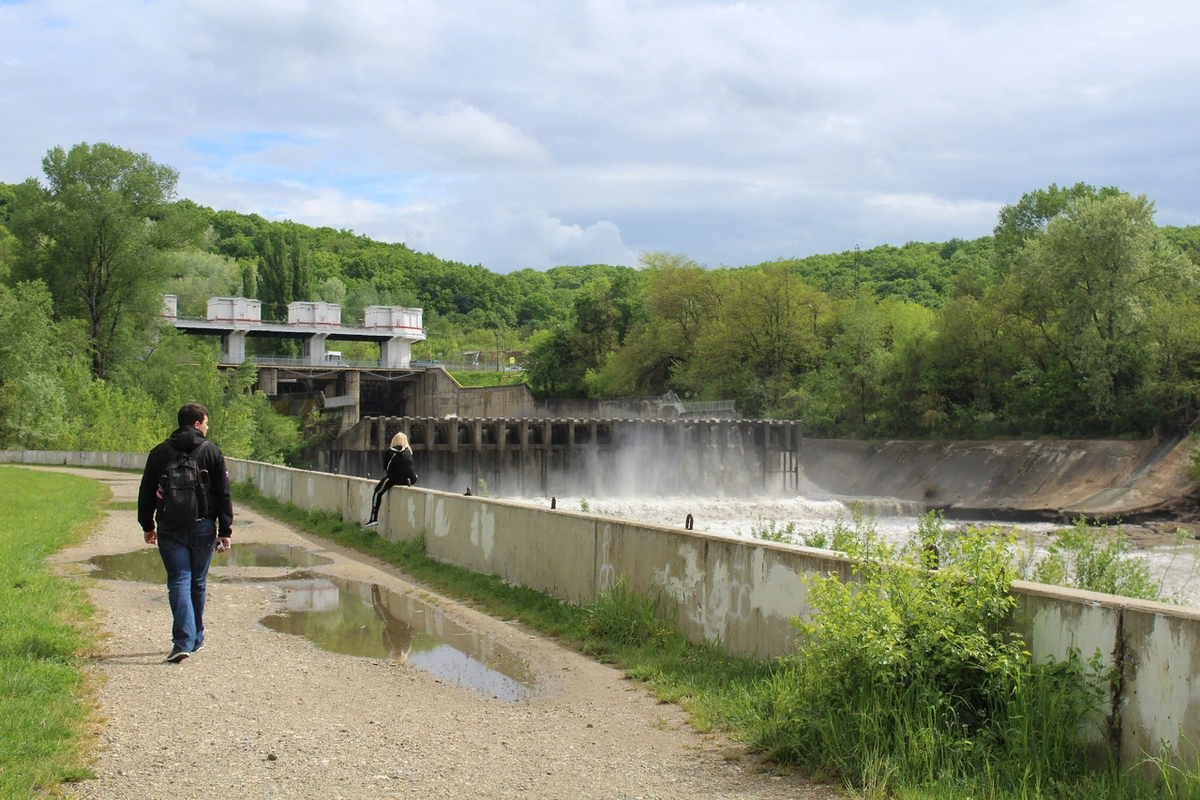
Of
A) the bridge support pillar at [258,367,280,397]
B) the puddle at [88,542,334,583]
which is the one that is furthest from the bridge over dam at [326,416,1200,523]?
the puddle at [88,542,334,583]

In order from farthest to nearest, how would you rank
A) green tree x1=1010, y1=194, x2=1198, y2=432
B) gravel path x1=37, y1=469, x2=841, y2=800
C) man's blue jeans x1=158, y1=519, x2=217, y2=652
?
green tree x1=1010, y1=194, x2=1198, y2=432 → man's blue jeans x1=158, y1=519, x2=217, y2=652 → gravel path x1=37, y1=469, x2=841, y2=800

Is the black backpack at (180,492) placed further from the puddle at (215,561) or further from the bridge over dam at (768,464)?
the bridge over dam at (768,464)

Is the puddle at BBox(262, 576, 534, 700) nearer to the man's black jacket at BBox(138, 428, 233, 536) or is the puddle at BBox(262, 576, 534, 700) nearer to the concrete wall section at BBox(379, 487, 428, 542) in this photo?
the man's black jacket at BBox(138, 428, 233, 536)

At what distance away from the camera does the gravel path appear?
217 inches

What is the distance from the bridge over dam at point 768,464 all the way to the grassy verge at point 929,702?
1557 inches

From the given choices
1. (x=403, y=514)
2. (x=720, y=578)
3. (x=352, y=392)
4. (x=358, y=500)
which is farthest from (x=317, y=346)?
(x=720, y=578)

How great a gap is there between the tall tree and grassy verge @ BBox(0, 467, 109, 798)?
171 feet

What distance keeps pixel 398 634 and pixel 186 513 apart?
2.71m

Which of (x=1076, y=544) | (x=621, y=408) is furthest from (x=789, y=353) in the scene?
(x=1076, y=544)

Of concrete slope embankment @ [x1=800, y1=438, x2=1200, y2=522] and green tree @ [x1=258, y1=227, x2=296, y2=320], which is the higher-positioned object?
green tree @ [x1=258, y1=227, x2=296, y2=320]

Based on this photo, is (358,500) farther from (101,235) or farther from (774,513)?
(101,235)

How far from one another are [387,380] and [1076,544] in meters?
86.5

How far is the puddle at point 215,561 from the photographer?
1364cm

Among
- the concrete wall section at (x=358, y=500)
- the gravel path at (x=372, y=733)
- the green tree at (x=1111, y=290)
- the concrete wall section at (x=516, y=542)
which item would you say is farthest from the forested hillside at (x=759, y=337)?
the gravel path at (x=372, y=733)
